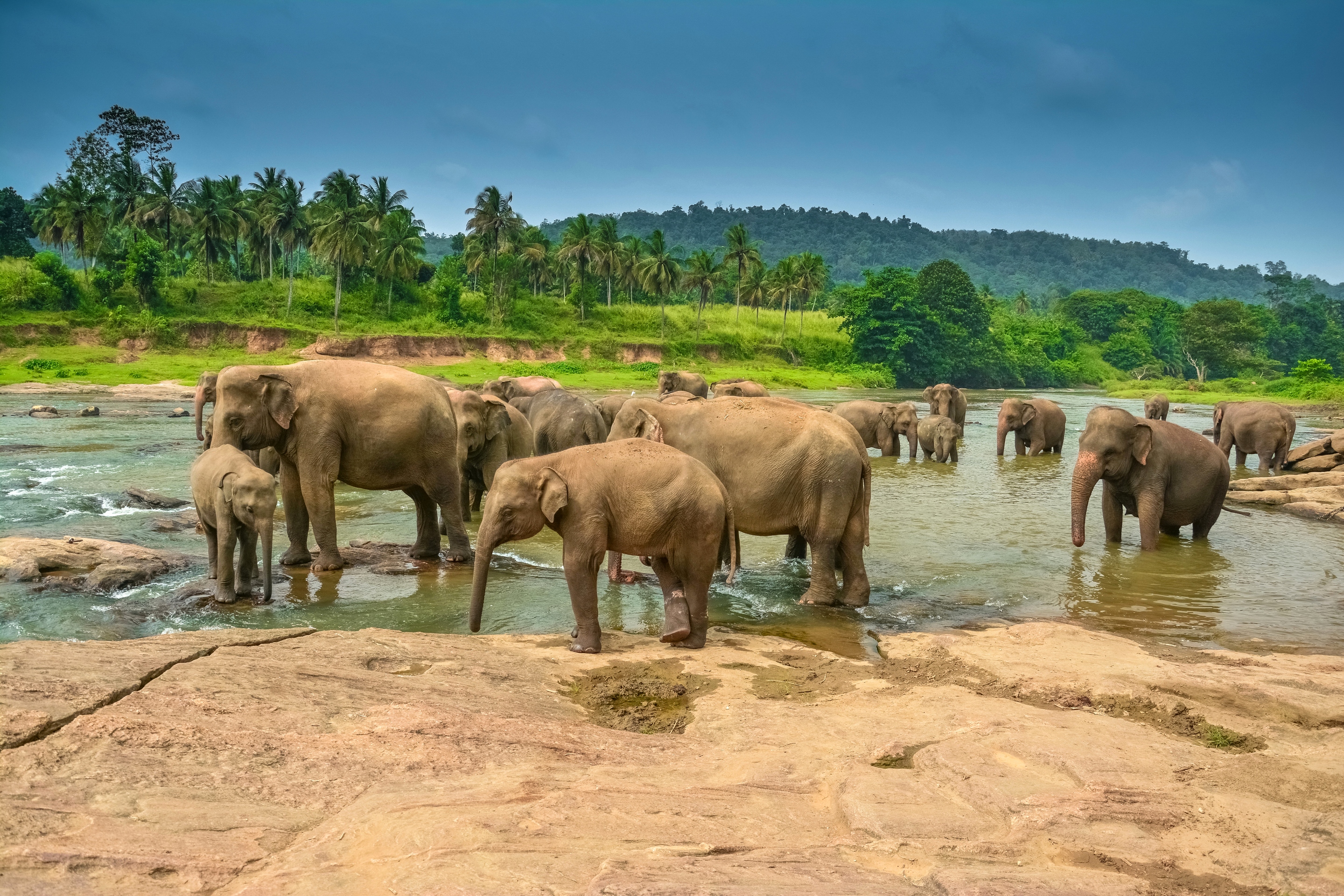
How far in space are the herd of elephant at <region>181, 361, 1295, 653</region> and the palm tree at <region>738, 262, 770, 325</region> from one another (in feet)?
237

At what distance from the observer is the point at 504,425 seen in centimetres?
1291

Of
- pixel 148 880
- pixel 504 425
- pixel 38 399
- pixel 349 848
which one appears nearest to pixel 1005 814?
pixel 349 848

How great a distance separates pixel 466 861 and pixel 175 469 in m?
18.4

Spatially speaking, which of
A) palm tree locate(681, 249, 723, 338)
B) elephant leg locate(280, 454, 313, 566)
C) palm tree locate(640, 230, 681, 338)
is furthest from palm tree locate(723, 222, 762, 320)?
elephant leg locate(280, 454, 313, 566)

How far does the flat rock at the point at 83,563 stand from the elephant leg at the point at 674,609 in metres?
5.33

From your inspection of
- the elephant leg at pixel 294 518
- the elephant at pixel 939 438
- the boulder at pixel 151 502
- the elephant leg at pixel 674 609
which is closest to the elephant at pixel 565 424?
the elephant leg at pixel 294 518

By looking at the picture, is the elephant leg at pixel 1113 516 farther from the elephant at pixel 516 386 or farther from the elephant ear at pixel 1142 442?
the elephant at pixel 516 386

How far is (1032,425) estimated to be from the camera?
26.4 meters

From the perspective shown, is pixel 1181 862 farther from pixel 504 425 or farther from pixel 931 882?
pixel 504 425

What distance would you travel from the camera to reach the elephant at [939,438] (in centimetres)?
2466

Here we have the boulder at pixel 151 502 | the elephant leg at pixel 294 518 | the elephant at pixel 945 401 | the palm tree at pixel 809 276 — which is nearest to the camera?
the elephant leg at pixel 294 518

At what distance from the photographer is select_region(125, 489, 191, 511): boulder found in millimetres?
14555

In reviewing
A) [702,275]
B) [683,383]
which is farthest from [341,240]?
[683,383]

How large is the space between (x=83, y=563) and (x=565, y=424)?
7160mm
